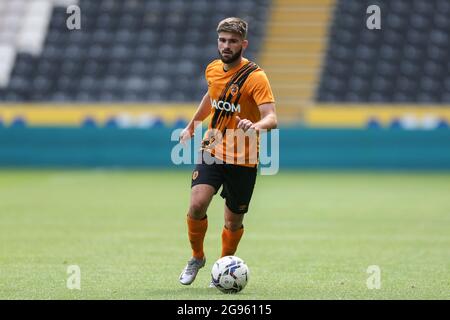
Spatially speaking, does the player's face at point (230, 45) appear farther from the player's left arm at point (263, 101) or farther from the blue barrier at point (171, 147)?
the blue barrier at point (171, 147)

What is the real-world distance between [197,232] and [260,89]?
1.28 meters

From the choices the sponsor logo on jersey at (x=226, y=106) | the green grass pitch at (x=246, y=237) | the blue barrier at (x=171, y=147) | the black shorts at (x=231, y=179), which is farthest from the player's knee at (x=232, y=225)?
the blue barrier at (x=171, y=147)

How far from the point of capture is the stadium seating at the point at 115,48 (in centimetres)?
2795

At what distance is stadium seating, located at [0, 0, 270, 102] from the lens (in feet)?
91.7

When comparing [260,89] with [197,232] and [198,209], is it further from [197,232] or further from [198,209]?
[197,232]

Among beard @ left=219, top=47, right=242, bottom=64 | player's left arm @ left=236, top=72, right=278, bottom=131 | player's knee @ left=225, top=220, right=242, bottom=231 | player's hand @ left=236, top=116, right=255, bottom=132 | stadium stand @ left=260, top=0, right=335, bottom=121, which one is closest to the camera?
player's hand @ left=236, top=116, right=255, bottom=132

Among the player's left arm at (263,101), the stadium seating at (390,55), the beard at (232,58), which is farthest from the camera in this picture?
the stadium seating at (390,55)

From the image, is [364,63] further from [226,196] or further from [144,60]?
[226,196]

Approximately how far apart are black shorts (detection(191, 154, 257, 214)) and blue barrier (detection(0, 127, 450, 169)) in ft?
48.8

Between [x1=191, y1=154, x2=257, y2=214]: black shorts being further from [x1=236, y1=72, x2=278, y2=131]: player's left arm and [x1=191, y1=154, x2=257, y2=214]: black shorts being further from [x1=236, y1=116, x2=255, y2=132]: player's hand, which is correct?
[x1=236, y1=116, x2=255, y2=132]: player's hand

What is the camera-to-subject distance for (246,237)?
12297mm

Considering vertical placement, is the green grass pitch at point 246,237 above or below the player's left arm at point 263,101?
below

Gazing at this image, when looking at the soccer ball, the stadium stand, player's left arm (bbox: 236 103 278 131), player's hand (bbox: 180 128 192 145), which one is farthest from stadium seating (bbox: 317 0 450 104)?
the soccer ball

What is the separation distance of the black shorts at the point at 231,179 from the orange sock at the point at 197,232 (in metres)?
0.28
